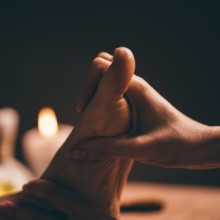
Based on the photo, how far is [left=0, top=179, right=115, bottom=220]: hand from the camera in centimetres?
92

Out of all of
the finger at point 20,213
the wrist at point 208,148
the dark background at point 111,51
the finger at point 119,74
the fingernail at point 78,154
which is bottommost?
the finger at point 20,213

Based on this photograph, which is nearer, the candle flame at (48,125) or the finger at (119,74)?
the finger at (119,74)

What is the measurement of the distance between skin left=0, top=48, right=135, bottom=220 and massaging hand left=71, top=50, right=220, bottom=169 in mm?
22

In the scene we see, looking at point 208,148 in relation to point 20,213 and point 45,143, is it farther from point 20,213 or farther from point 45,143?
point 45,143

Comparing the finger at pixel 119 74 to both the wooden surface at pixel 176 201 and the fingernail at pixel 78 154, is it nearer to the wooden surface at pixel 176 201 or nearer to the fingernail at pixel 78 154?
the fingernail at pixel 78 154

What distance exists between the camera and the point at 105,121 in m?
0.89

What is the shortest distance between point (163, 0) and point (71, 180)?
150 centimetres

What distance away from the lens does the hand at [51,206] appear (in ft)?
3.01

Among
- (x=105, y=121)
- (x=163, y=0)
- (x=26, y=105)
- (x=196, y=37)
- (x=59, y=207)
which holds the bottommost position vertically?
(x=59, y=207)

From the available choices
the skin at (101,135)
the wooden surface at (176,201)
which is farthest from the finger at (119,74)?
the wooden surface at (176,201)

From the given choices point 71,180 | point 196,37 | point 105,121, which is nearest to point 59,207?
point 71,180

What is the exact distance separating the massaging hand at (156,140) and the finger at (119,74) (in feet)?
0.14

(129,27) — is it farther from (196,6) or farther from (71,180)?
(71,180)

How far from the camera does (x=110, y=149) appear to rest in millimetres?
870
